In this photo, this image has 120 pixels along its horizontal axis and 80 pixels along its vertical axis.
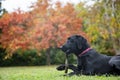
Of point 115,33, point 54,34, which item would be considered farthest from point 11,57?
point 115,33

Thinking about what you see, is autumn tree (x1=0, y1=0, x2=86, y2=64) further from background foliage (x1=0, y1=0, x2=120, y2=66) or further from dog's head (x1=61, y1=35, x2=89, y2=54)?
dog's head (x1=61, y1=35, x2=89, y2=54)

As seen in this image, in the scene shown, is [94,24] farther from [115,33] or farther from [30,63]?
[30,63]

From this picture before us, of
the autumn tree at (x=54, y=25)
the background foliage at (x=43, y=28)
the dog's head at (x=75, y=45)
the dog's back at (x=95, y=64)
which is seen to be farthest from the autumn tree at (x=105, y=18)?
the dog's back at (x=95, y=64)

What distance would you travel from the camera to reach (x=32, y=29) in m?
32.6

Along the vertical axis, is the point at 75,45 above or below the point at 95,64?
above

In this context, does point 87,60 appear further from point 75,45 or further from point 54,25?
point 54,25

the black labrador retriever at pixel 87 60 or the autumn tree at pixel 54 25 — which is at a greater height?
the autumn tree at pixel 54 25

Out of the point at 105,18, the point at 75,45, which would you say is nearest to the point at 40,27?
the point at 105,18

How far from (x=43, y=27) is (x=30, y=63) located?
5.51m

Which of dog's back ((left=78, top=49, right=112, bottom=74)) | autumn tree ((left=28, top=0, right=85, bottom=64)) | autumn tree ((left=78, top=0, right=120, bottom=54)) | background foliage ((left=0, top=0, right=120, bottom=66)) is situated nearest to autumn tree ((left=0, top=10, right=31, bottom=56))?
background foliage ((left=0, top=0, right=120, bottom=66))

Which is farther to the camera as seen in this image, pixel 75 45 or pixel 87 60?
pixel 75 45

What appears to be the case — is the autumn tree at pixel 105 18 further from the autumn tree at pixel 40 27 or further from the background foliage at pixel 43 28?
the autumn tree at pixel 40 27

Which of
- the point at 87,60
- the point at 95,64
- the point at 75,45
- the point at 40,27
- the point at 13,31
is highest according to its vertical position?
the point at 40,27

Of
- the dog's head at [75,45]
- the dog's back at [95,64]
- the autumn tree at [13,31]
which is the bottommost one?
the dog's back at [95,64]
